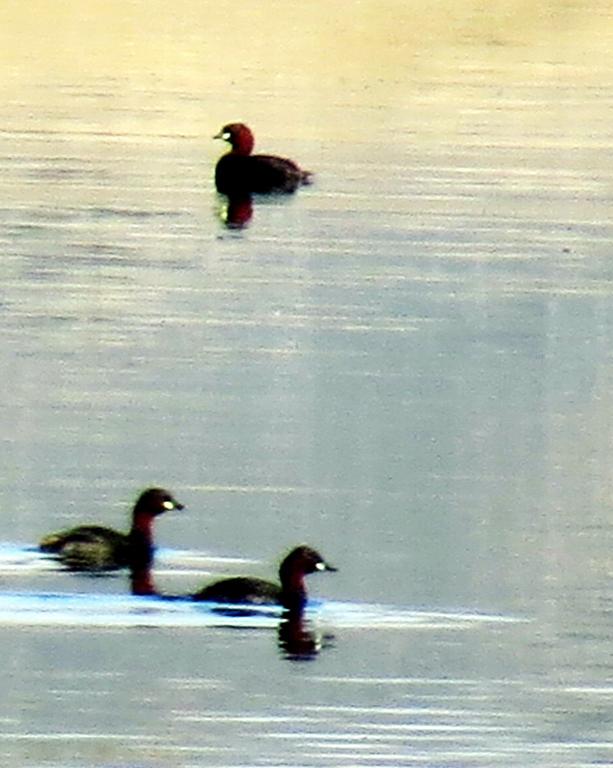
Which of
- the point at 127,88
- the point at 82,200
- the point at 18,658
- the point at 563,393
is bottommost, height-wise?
the point at 18,658

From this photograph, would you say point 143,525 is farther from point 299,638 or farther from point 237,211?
point 237,211

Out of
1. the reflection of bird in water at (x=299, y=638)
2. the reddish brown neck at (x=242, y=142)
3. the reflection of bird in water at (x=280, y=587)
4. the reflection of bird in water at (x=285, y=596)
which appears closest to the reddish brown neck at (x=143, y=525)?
the reflection of bird in water at (x=285, y=596)

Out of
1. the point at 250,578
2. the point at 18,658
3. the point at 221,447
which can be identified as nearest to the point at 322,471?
the point at 221,447

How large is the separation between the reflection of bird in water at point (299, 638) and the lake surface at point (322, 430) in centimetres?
2

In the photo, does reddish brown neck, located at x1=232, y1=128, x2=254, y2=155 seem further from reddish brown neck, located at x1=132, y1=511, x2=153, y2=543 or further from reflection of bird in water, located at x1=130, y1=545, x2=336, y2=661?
reflection of bird in water, located at x1=130, y1=545, x2=336, y2=661

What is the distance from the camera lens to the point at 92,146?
20109 millimetres

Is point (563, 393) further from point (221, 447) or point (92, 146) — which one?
point (92, 146)

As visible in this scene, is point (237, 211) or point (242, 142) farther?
point (242, 142)

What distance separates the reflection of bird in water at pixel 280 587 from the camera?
9414 millimetres

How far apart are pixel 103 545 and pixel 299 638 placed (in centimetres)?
90

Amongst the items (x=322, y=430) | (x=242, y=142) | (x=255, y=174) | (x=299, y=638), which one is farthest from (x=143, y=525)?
(x=242, y=142)

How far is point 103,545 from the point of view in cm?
994

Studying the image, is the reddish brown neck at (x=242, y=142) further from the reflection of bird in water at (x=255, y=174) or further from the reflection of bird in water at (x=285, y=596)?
the reflection of bird in water at (x=285, y=596)

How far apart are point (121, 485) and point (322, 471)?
→ 68 centimetres
